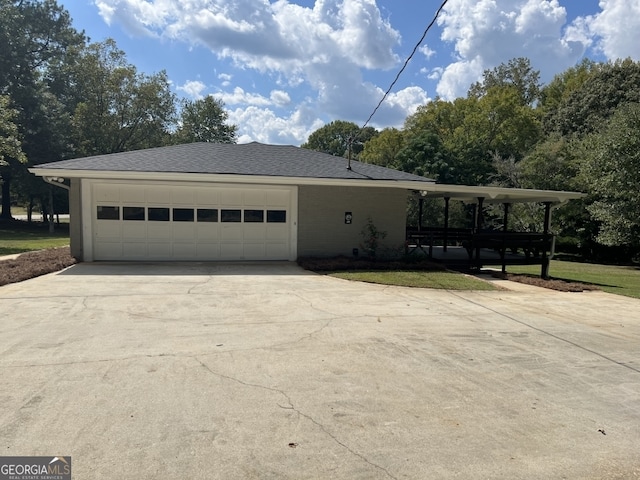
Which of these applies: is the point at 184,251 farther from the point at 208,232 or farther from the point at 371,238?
the point at 371,238

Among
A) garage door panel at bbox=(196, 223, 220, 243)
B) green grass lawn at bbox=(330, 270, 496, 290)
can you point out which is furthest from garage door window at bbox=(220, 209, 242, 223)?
green grass lawn at bbox=(330, 270, 496, 290)

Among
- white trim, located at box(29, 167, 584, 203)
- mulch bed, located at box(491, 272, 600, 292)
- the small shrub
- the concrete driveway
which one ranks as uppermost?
white trim, located at box(29, 167, 584, 203)

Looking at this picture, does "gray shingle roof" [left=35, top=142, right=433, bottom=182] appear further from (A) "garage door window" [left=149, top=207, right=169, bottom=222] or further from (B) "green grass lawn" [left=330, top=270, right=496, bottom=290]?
(B) "green grass lawn" [left=330, top=270, right=496, bottom=290]

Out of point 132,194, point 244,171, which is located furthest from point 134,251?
point 244,171

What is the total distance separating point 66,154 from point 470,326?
37.3 metres

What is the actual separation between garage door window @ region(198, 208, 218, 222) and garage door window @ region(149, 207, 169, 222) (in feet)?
3.34

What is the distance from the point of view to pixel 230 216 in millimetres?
13586

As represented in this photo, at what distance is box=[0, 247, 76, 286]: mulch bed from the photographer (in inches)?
375

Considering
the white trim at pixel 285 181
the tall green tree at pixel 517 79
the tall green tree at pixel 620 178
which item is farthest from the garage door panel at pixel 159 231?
the tall green tree at pixel 517 79

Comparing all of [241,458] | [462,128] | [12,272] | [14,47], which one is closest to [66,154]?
[14,47]

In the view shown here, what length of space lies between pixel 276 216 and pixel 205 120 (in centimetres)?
3772

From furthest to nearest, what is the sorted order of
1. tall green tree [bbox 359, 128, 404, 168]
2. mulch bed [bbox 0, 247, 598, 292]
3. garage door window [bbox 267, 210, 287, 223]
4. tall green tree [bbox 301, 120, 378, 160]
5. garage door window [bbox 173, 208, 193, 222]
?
tall green tree [bbox 301, 120, 378, 160] → tall green tree [bbox 359, 128, 404, 168] → garage door window [bbox 267, 210, 287, 223] → garage door window [bbox 173, 208, 193, 222] → mulch bed [bbox 0, 247, 598, 292]

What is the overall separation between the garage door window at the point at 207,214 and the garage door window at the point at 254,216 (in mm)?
973

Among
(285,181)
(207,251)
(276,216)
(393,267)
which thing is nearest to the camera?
(285,181)
